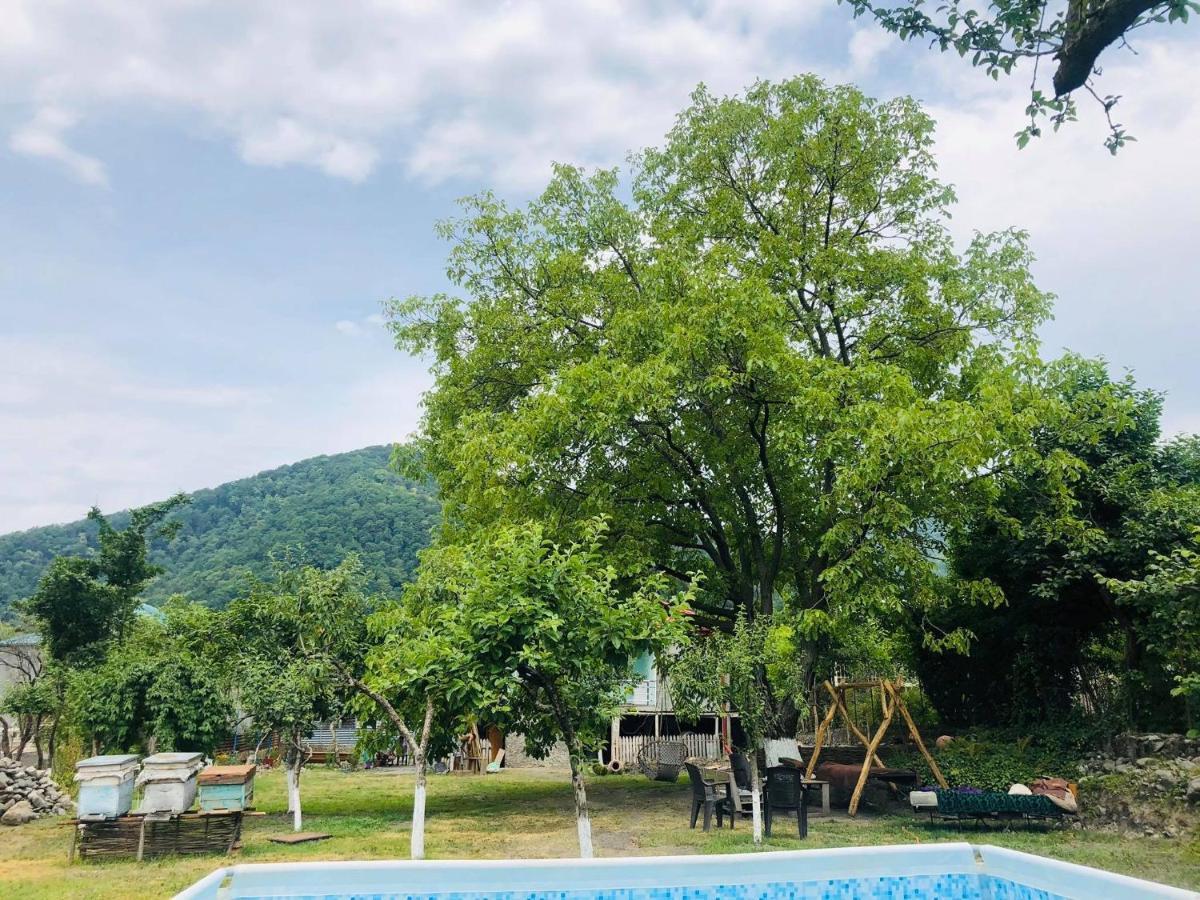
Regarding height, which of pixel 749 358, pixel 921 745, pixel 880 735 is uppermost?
pixel 749 358

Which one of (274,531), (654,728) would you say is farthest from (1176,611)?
(274,531)

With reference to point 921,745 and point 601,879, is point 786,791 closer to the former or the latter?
point 921,745

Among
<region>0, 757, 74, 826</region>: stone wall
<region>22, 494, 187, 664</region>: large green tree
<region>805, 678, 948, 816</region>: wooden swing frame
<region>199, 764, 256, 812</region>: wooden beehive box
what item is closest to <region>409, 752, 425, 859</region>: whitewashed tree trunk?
<region>199, 764, 256, 812</region>: wooden beehive box

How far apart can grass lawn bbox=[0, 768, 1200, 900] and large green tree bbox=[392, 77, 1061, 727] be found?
12.9ft

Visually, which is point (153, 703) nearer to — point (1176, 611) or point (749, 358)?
point (749, 358)

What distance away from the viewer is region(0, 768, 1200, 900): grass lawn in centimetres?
1062

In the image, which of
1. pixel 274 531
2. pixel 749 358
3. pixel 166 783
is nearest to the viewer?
pixel 166 783

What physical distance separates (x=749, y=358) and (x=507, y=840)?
884 centimetres

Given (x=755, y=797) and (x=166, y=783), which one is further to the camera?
(x=166, y=783)

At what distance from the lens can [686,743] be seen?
1110 inches

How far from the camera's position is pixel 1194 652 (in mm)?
13742

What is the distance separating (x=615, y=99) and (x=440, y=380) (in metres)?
8.08

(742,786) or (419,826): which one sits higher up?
(742,786)

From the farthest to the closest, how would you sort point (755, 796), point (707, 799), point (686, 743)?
point (686, 743), point (707, 799), point (755, 796)
